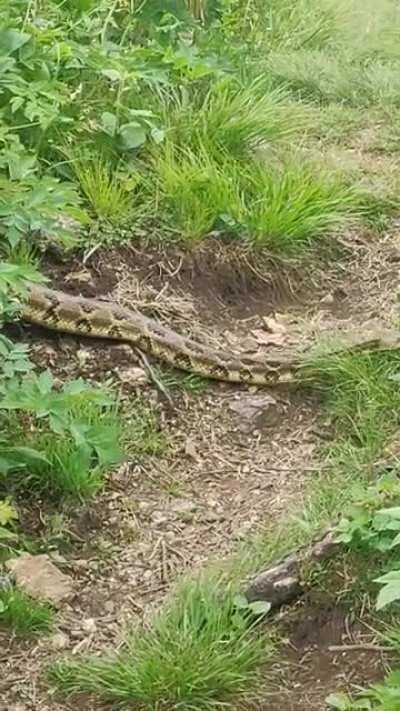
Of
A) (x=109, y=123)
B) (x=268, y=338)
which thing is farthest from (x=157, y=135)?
(x=268, y=338)

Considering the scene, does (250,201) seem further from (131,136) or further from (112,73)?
(112,73)

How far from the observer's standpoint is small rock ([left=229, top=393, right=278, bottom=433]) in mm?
5160

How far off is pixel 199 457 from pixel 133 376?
1.63 feet

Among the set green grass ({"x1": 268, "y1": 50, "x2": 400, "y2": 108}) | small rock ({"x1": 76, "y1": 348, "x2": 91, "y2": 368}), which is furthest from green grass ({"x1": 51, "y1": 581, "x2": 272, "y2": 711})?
green grass ({"x1": 268, "y1": 50, "x2": 400, "y2": 108})

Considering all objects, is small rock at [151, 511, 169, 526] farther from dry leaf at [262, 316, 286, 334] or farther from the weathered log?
dry leaf at [262, 316, 286, 334]

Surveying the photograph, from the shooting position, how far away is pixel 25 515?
431 cm

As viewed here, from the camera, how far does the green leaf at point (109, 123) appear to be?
20.0ft

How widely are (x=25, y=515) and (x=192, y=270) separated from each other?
6.32 feet

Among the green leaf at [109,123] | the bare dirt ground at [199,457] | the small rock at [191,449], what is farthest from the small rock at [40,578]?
the green leaf at [109,123]

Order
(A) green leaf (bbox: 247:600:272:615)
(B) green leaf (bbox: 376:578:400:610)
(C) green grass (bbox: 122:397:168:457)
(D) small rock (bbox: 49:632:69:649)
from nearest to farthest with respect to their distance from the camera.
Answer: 1. (B) green leaf (bbox: 376:578:400:610)
2. (A) green leaf (bbox: 247:600:272:615)
3. (D) small rock (bbox: 49:632:69:649)
4. (C) green grass (bbox: 122:397:168:457)

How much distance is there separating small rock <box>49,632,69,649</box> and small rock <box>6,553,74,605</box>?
0.14 m

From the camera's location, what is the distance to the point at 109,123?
6.10 m

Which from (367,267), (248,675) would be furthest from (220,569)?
(367,267)

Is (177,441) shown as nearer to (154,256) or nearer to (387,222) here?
(154,256)
